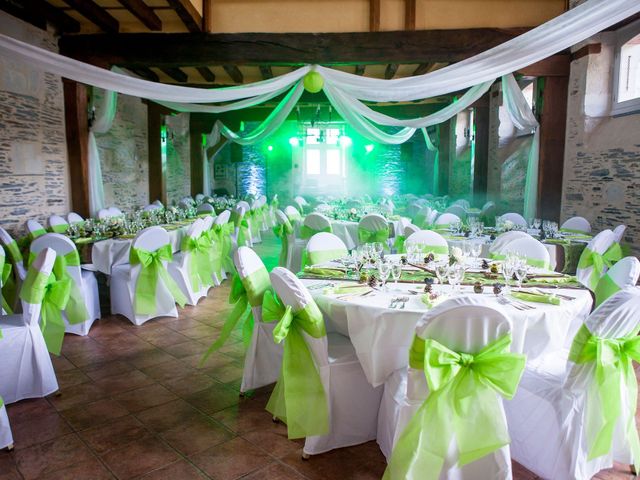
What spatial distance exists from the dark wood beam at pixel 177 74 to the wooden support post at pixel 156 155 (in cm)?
104

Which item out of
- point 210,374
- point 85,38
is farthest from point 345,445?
point 85,38

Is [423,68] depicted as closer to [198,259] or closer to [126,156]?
[198,259]

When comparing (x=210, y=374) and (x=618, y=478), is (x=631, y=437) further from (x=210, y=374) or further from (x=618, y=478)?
(x=210, y=374)

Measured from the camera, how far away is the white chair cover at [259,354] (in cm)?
318

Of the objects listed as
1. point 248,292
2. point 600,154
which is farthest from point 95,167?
point 600,154

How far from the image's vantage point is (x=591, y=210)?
6594 mm

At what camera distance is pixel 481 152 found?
10.1 m

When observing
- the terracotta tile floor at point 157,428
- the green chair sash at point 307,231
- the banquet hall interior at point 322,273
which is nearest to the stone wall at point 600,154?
the banquet hall interior at point 322,273

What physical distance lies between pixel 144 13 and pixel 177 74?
11.1 feet

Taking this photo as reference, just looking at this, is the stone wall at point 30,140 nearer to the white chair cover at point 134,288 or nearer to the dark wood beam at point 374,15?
the white chair cover at point 134,288

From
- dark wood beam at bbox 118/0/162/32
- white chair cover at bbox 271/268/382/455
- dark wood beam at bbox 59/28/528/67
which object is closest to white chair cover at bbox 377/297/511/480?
white chair cover at bbox 271/268/382/455

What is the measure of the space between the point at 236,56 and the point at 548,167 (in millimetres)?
4901

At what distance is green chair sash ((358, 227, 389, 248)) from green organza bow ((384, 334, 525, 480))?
436 cm

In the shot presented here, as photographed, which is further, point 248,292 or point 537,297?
point 248,292
